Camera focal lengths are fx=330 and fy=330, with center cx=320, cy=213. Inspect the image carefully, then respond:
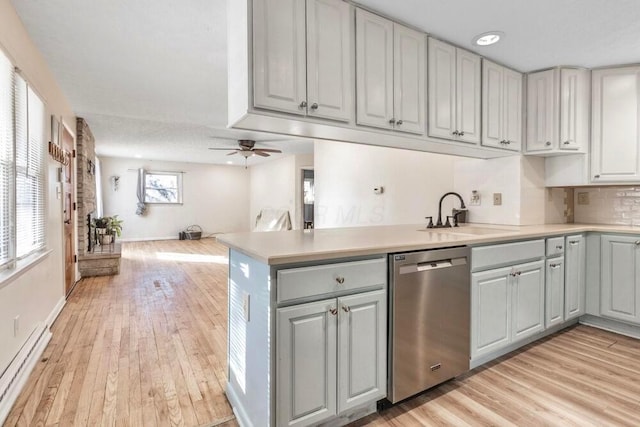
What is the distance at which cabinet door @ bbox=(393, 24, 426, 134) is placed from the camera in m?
2.11

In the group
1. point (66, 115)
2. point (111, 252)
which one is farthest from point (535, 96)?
point (111, 252)

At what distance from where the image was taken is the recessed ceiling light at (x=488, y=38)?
2.24 meters

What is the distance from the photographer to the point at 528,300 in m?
2.34

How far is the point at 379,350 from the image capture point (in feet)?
5.34

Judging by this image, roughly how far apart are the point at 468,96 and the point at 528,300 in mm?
1558

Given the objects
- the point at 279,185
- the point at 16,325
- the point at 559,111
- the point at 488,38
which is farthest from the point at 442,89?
the point at 279,185

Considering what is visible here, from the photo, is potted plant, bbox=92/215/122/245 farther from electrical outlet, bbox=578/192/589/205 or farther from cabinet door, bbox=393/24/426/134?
electrical outlet, bbox=578/192/589/205

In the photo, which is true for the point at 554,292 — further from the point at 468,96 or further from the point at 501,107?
the point at 468,96

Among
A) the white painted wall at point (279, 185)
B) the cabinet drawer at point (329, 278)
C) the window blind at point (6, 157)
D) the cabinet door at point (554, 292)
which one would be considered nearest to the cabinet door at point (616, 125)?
the cabinet door at point (554, 292)

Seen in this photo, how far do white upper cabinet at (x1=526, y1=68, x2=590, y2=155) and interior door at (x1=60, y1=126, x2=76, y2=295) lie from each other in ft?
16.0

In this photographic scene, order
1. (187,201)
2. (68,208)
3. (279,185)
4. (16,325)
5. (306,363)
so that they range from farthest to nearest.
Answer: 1. (187,201)
2. (279,185)
3. (68,208)
4. (16,325)
5. (306,363)

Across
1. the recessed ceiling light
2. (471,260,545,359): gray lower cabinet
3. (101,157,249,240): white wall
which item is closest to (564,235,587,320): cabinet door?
(471,260,545,359): gray lower cabinet

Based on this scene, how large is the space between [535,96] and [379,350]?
268 cm

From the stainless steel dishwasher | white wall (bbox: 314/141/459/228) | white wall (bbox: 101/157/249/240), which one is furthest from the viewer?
white wall (bbox: 101/157/249/240)
